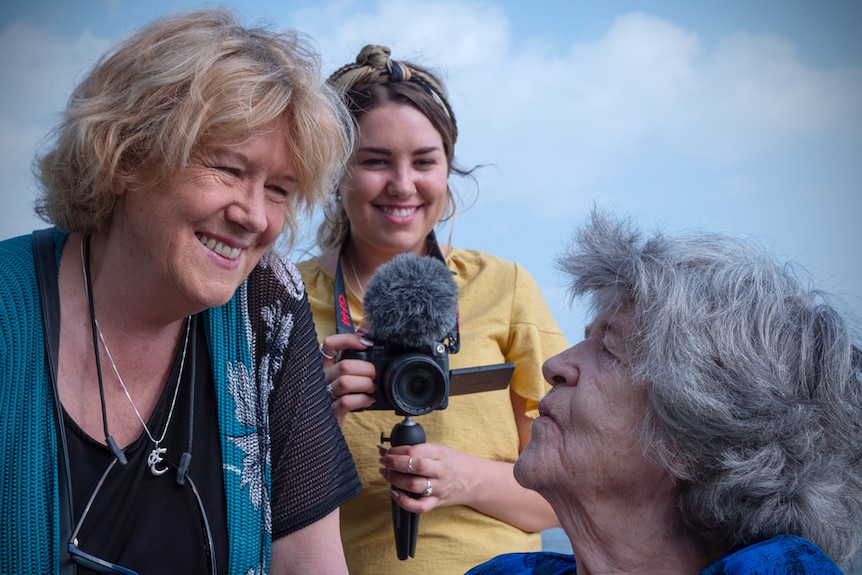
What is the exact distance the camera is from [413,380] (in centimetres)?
224

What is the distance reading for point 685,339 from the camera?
1.59 meters

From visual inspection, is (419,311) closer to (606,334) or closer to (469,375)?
(469,375)

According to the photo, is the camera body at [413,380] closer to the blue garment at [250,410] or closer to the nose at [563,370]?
the blue garment at [250,410]

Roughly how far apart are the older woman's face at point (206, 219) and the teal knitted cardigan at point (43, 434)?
0.55 feet

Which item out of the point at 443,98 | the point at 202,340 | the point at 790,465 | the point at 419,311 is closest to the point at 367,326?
the point at 419,311

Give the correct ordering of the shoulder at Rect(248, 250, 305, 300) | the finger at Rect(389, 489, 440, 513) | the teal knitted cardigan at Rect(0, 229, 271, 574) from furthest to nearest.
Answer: the finger at Rect(389, 489, 440, 513)
the shoulder at Rect(248, 250, 305, 300)
the teal knitted cardigan at Rect(0, 229, 271, 574)

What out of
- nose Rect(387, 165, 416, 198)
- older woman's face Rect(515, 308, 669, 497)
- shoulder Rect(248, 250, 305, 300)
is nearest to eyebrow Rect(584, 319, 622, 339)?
older woman's face Rect(515, 308, 669, 497)

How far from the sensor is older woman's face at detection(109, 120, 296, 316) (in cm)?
186

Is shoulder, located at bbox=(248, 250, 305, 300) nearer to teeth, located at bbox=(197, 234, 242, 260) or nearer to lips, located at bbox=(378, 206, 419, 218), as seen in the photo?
teeth, located at bbox=(197, 234, 242, 260)

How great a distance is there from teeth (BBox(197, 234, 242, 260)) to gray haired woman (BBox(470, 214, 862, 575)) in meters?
0.70

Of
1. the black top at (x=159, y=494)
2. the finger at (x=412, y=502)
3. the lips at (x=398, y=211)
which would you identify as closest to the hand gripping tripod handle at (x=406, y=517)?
the finger at (x=412, y=502)

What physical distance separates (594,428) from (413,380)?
64 cm

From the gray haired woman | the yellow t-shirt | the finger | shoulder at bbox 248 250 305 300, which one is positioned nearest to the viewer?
the gray haired woman

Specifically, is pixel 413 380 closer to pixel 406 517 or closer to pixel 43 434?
pixel 406 517
